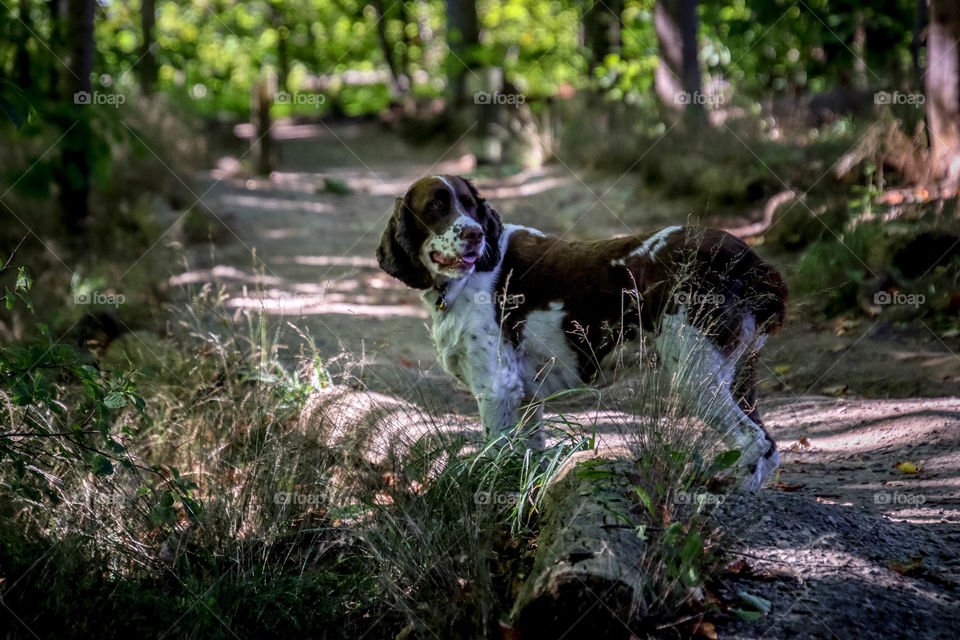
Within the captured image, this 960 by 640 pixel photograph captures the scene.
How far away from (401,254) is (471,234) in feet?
1.67

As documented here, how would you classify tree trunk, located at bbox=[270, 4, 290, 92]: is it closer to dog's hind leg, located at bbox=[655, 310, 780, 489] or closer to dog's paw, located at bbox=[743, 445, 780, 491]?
dog's hind leg, located at bbox=[655, 310, 780, 489]

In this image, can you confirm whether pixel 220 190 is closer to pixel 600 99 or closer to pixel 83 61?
pixel 83 61

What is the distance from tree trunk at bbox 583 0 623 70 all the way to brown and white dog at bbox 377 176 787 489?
587 inches

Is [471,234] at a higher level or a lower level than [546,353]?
higher

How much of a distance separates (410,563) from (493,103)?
→ 46.1 feet

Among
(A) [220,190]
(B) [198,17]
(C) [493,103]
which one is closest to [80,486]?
(A) [220,190]

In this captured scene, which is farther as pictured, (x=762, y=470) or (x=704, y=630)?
(x=762, y=470)
